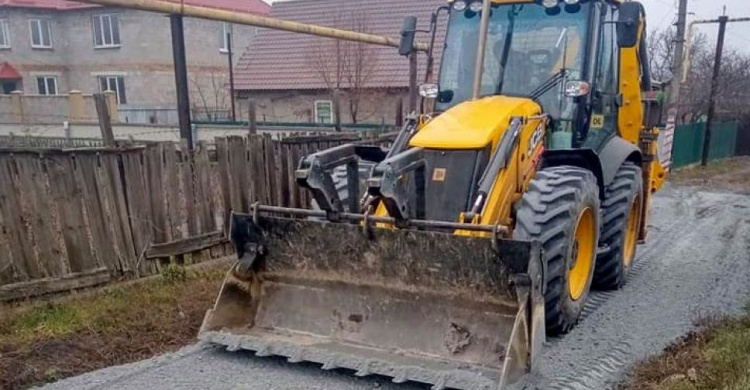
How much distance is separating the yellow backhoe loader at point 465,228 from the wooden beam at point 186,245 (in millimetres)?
1764

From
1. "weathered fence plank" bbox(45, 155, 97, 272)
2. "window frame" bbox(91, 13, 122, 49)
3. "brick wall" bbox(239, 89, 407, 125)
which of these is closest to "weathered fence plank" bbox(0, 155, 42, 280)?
"weathered fence plank" bbox(45, 155, 97, 272)

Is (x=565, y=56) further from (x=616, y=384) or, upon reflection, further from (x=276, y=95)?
(x=276, y=95)

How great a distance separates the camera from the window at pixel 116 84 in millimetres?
29094

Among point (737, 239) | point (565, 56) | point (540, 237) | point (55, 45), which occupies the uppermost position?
point (55, 45)

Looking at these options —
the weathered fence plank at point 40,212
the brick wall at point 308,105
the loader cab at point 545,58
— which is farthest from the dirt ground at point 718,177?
the weathered fence plank at point 40,212

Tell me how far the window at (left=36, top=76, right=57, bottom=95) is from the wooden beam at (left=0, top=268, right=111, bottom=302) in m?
30.0

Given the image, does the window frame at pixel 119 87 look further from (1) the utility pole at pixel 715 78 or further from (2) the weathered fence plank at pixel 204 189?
(2) the weathered fence plank at pixel 204 189

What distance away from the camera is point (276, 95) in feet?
67.6

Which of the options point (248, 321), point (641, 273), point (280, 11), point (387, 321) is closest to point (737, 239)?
point (641, 273)

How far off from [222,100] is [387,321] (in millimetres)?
23943

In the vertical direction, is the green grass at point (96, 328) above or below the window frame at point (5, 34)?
below

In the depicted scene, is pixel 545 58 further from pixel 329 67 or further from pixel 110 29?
pixel 110 29

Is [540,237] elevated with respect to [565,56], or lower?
lower

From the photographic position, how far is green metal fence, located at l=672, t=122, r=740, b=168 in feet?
63.7
